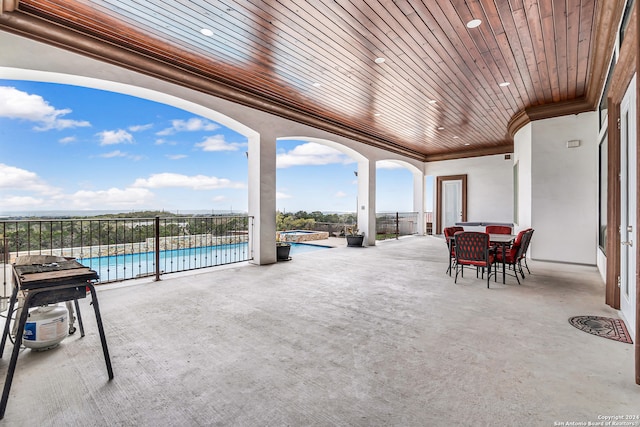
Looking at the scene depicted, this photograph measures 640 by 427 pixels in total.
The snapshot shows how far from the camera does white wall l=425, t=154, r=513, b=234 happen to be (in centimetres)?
1060

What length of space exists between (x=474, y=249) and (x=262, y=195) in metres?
3.91

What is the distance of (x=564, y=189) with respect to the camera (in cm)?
593

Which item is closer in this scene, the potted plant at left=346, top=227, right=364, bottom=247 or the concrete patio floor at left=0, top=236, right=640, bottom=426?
the concrete patio floor at left=0, top=236, right=640, bottom=426

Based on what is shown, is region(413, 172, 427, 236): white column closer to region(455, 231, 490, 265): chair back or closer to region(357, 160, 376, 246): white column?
region(357, 160, 376, 246): white column

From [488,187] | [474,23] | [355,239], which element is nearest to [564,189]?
[474,23]

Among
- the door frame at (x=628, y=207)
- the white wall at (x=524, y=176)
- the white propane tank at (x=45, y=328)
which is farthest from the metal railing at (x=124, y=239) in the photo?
the white wall at (x=524, y=176)

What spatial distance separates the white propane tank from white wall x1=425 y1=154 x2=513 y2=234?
1190cm

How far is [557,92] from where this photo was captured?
5.52 metres

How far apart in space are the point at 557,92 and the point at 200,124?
16577mm

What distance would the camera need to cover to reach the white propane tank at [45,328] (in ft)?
7.46

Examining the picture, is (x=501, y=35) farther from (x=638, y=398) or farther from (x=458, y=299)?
(x=638, y=398)

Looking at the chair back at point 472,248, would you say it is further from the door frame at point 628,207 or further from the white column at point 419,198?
the white column at point 419,198

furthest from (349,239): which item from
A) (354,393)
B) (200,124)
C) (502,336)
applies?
(200,124)

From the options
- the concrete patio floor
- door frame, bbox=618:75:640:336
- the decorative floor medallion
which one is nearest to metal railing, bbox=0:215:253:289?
the concrete patio floor
